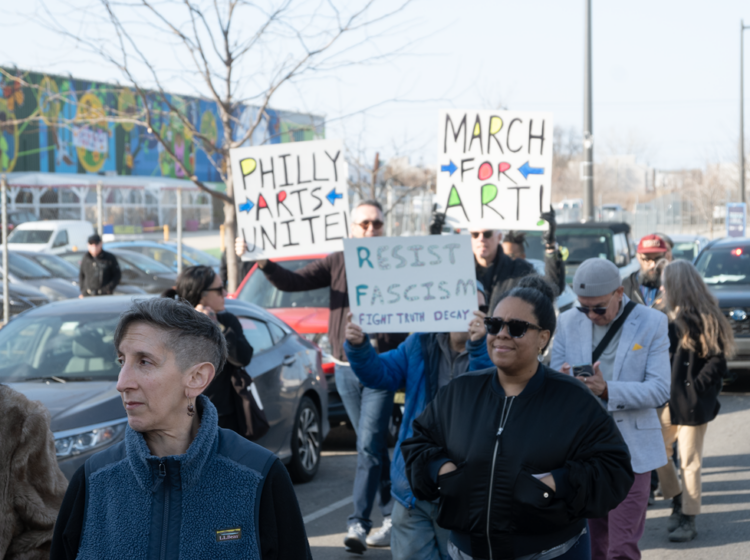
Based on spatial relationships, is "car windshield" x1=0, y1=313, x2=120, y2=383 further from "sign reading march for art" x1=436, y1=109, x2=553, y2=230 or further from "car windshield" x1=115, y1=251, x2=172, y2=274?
"car windshield" x1=115, y1=251, x2=172, y2=274

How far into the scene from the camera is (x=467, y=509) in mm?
3047

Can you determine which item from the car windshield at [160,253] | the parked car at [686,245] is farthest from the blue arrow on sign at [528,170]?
the parked car at [686,245]

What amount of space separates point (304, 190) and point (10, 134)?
36.4 meters

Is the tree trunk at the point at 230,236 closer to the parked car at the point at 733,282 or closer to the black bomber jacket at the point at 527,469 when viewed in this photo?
the parked car at the point at 733,282

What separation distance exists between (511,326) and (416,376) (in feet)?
3.84

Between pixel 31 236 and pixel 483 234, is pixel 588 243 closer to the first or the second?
pixel 483 234

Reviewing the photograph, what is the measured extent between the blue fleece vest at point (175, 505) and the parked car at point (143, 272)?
58.2 ft

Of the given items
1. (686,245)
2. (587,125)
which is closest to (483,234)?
(587,125)

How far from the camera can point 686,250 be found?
23094 mm

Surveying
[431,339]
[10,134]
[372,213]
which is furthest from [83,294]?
[10,134]

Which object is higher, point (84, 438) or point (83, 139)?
point (83, 139)

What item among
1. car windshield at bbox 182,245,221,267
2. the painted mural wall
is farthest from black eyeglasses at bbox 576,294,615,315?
the painted mural wall

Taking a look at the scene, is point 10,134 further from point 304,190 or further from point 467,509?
point 467,509

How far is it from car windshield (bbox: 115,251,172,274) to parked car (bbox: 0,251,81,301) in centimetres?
212
